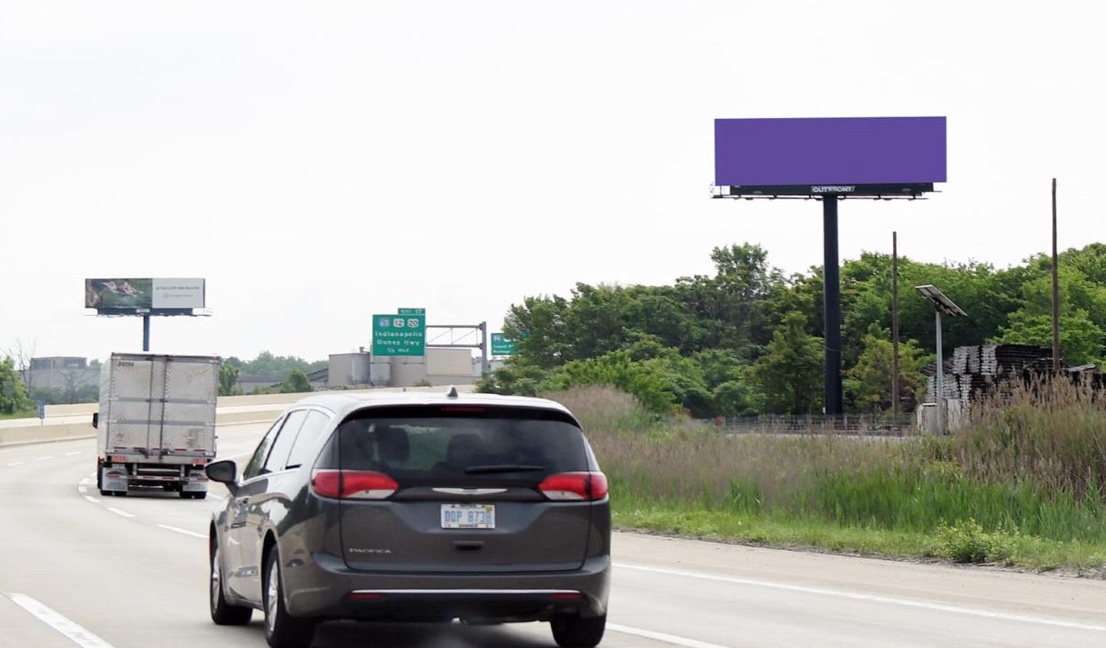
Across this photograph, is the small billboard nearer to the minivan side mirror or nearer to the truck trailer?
the truck trailer

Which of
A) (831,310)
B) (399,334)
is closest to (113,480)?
(831,310)

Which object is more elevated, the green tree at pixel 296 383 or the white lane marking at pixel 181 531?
the green tree at pixel 296 383

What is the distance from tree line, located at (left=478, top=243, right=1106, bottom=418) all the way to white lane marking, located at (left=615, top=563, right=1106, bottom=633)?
62767 mm

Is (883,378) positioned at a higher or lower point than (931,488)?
higher

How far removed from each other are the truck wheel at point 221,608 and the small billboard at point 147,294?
5618 inches

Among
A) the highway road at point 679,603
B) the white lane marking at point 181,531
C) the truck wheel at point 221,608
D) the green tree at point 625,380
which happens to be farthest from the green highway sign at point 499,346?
the truck wheel at point 221,608

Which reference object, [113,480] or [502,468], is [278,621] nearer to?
[502,468]

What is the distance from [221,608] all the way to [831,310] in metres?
69.2

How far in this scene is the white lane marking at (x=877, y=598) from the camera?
12.8m

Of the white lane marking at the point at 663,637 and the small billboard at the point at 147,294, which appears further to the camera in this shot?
the small billboard at the point at 147,294

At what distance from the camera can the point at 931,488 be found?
2239 centimetres

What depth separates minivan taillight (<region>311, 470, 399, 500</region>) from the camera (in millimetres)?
9734

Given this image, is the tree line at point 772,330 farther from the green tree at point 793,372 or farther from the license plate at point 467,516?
the license plate at point 467,516

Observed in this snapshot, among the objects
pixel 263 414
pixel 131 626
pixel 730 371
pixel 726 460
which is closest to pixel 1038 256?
pixel 730 371
